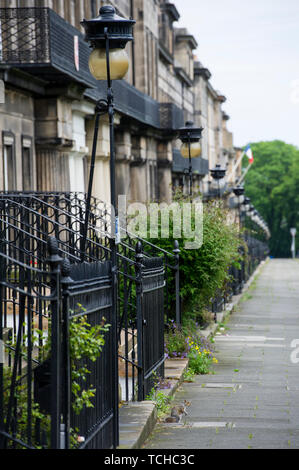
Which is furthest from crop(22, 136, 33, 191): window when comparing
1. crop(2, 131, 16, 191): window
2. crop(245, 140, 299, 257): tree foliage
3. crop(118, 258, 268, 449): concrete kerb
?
crop(245, 140, 299, 257): tree foliage

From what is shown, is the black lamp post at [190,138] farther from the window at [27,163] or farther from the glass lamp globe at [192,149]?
the window at [27,163]

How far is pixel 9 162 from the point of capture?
2028cm

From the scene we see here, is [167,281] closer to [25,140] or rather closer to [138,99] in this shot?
[25,140]

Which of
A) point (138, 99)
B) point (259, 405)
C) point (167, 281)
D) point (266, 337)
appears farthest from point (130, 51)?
point (259, 405)

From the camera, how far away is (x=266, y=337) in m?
18.7

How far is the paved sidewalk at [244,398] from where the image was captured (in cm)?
878

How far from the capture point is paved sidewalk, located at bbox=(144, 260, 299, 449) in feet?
28.8

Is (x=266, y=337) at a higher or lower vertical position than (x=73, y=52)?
lower

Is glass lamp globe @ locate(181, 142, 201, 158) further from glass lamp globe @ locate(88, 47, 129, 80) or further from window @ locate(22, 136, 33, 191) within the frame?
glass lamp globe @ locate(88, 47, 129, 80)

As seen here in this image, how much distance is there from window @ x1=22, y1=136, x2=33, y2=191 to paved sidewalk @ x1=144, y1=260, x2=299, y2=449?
5.07 m

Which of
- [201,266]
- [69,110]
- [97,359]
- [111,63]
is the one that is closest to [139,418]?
[97,359]

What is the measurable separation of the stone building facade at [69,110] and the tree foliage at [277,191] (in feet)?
231

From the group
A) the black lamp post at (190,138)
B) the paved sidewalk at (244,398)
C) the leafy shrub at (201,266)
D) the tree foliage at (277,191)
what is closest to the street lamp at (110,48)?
the paved sidewalk at (244,398)
